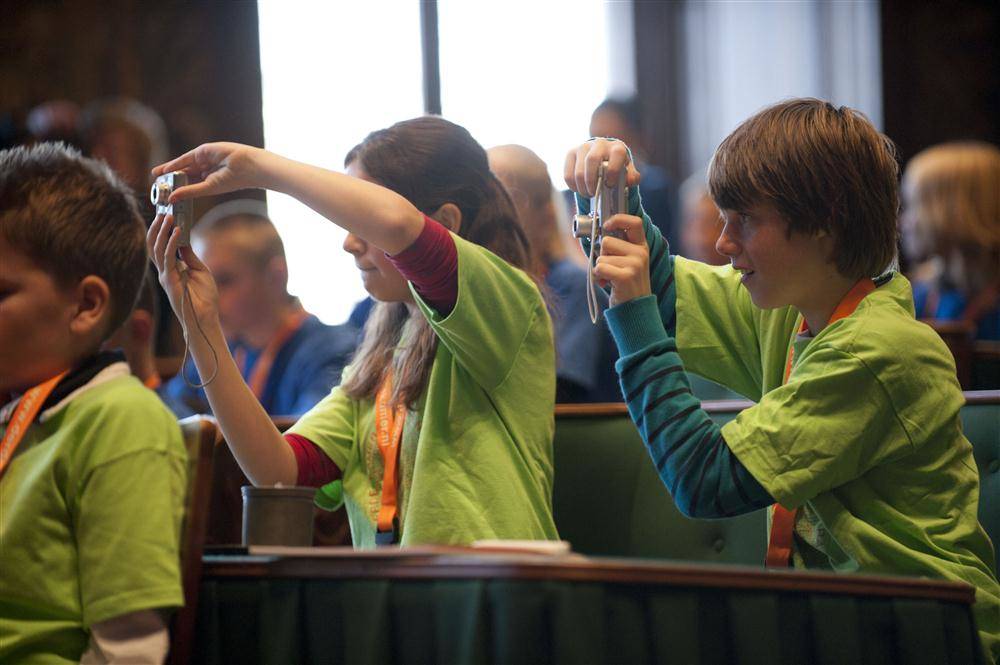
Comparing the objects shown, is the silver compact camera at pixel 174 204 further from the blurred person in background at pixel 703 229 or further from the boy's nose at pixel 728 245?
the blurred person in background at pixel 703 229

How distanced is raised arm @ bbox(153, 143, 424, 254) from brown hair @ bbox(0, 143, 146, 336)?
3.9 inches

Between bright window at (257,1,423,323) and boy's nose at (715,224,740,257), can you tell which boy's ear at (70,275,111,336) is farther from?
bright window at (257,1,423,323)

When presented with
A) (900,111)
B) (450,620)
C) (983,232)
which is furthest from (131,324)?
(900,111)

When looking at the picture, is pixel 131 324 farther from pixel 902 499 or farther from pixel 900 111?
pixel 900 111

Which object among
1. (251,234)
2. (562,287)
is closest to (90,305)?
(562,287)

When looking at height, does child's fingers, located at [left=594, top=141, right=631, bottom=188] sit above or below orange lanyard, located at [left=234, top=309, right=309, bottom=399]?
above

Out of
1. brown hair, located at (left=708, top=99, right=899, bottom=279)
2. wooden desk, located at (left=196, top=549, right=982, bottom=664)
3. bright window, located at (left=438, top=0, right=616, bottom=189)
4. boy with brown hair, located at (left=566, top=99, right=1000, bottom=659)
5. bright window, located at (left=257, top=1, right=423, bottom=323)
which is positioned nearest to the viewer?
wooden desk, located at (left=196, top=549, right=982, bottom=664)

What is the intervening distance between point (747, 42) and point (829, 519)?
568 cm

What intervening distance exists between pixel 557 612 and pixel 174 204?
2.81 ft

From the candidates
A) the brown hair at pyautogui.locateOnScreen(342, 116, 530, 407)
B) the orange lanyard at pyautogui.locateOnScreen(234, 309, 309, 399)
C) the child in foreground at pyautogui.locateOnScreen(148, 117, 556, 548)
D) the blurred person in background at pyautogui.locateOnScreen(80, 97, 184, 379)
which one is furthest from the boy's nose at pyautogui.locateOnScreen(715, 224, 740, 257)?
the blurred person in background at pyautogui.locateOnScreen(80, 97, 184, 379)

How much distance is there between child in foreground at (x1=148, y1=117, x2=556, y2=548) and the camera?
1880mm

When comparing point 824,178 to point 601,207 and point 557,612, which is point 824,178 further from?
point 557,612

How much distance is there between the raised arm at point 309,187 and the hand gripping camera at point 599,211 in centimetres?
25

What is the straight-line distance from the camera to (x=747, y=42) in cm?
712
